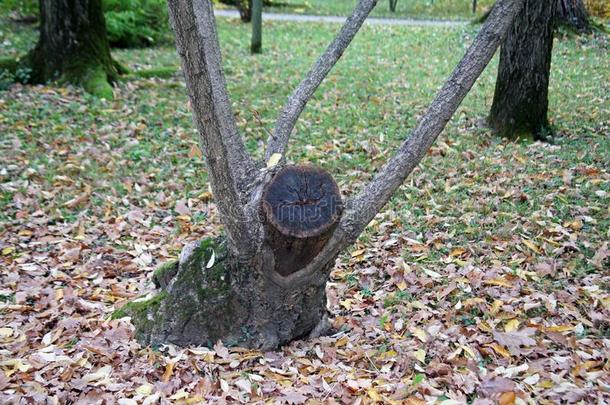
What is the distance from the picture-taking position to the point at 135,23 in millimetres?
14227

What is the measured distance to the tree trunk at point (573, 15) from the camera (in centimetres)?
1330

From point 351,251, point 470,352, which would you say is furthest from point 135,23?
point 470,352

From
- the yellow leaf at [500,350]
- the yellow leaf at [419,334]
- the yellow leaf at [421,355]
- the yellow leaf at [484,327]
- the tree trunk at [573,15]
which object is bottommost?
the yellow leaf at [419,334]

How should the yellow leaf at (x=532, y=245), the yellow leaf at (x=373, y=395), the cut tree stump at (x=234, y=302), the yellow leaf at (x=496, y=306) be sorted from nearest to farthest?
the yellow leaf at (x=373, y=395)
the cut tree stump at (x=234, y=302)
the yellow leaf at (x=496, y=306)
the yellow leaf at (x=532, y=245)

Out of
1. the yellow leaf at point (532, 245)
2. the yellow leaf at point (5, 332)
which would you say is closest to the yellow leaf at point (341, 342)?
the yellow leaf at point (532, 245)

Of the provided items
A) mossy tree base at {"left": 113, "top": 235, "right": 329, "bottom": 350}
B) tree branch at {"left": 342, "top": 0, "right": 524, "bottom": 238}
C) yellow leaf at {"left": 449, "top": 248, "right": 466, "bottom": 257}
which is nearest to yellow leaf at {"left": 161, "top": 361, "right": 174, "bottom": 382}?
mossy tree base at {"left": 113, "top": 235, "right": 329, "bottom": 350}

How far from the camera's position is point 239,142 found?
3982 millimetres

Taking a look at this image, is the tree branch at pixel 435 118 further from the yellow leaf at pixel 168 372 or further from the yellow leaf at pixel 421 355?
the yellow leaf at pixel 168 372

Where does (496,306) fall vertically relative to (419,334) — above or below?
above

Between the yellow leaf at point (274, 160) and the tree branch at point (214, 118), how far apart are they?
155 mm

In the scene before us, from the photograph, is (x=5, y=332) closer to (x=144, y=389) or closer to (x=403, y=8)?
(x=144, y=389)

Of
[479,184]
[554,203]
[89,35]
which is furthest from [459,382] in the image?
[89,35]

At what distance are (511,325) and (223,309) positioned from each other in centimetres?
193

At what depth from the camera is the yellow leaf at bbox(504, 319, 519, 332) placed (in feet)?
13.7
